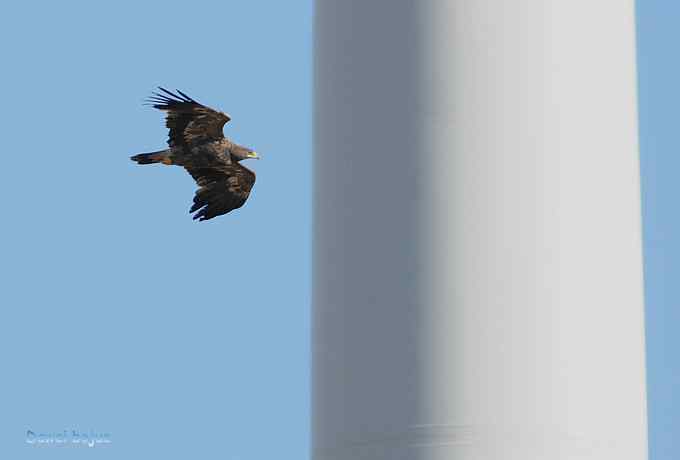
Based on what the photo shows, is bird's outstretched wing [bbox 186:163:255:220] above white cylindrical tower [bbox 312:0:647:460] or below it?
above

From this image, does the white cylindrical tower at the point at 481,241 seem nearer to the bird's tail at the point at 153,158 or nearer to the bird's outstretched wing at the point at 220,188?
the bird's outstretched wing at the point at 220,188

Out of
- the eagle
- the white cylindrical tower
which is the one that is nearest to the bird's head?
the eagle

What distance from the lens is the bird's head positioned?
77.8 feet

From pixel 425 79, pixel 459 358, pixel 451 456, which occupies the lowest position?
pixel 451 456

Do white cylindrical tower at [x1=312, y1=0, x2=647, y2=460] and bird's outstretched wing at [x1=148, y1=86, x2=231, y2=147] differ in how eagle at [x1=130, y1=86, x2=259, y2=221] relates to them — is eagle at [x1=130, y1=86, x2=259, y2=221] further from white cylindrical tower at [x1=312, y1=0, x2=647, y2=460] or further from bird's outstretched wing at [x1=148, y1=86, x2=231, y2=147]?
white cylindrical tower at [x1=312, y1=0, x2=647, y2=460]

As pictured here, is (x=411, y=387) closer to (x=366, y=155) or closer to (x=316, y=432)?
(x=316, y=432)

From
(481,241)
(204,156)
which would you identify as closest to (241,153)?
(204,156)

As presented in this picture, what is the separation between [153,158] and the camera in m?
23.1

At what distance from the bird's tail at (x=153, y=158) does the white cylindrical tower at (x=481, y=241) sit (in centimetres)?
1556

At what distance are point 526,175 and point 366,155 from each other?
80 cm

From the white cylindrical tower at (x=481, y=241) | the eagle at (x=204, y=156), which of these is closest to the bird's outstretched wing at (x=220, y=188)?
the eagle at (x=204, y=156)

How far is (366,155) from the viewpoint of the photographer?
7.50 metres

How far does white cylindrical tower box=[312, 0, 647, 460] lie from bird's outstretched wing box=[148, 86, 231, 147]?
14.8 m

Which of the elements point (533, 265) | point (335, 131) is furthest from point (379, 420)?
point (335, 131)
